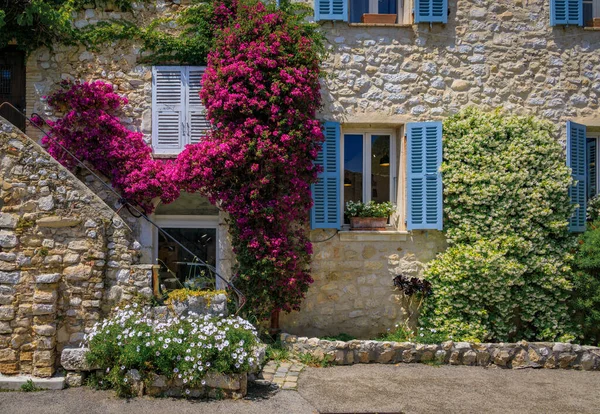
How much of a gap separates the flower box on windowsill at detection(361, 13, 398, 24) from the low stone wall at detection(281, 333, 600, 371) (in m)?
4.95

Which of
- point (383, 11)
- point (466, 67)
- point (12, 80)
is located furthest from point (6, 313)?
point (466, 67)

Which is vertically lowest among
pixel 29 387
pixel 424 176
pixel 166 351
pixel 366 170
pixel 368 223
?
pixel 29 387

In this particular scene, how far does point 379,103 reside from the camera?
26.8ft

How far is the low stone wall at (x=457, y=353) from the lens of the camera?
7.04m

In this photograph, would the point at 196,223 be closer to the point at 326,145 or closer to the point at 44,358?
the point at 326,145

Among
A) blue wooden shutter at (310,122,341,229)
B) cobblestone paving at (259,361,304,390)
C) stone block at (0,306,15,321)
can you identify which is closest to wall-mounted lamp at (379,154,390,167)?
blue wooden shutter at (310,122,341,229)

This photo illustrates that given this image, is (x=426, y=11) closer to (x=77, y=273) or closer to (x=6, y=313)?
(x=77, y=273)

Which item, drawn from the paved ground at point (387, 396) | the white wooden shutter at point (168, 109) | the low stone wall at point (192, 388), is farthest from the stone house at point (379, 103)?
the low stone wall at point (192, 388)

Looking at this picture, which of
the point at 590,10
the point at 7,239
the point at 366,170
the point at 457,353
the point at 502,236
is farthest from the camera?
the point at 590,10

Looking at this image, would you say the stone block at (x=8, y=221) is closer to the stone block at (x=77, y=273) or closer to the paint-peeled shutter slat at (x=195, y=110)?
the stone block at (x=77, y=273)

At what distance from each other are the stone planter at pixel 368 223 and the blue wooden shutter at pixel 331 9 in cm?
309

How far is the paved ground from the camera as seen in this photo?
545 centimetres

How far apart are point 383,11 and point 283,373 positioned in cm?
579

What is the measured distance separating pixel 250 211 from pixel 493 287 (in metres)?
3.68
